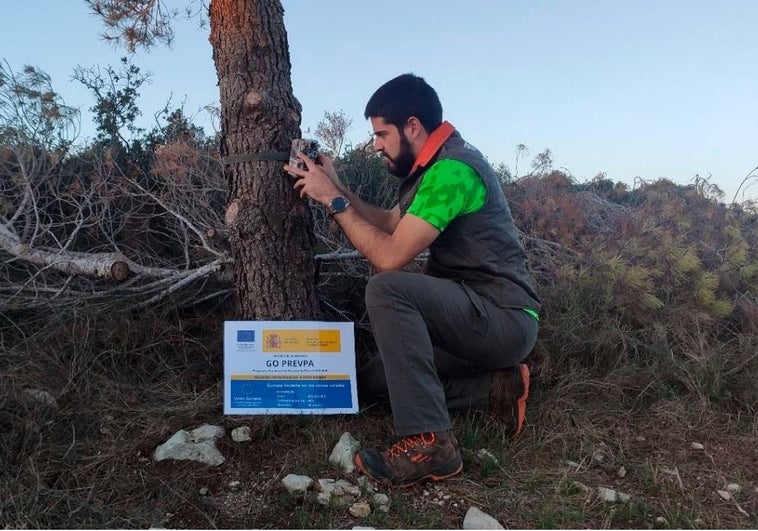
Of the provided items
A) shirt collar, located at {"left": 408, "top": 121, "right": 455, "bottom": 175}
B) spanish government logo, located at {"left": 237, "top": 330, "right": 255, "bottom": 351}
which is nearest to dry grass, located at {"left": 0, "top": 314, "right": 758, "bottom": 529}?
spanish government logo, located at {"left": 237, "top": 330, "right": 255, "bottom": 351}

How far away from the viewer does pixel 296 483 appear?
2.50m

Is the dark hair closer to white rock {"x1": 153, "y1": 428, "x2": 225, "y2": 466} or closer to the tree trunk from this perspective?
the tree trunk

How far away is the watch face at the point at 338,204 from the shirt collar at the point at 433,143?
1.17ft

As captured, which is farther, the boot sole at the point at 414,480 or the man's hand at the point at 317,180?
the man's hand at the point at 317,180

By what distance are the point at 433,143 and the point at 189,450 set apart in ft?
5.33

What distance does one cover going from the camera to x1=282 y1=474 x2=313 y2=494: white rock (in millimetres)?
2475

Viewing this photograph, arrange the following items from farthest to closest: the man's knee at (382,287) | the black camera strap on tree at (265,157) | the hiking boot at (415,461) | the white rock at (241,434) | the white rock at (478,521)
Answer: the black camera strap on tree at (265,157)
the white rock at (241,434)
the man's knee at (382,287)
the hiking boot at (415,461)
the white rock at (478,521)

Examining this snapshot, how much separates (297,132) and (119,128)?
2.57m

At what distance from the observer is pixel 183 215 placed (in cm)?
450

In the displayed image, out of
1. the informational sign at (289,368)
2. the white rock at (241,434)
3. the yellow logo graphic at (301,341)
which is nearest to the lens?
the white rock at (241,434)

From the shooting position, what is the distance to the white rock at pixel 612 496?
2.54 meters

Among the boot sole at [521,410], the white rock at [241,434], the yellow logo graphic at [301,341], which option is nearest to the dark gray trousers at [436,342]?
the boot sole at [521,410]

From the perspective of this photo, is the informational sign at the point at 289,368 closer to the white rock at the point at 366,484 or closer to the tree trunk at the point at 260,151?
the tree trunk at the point at 260,151

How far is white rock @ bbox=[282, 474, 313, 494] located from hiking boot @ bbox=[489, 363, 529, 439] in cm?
97
